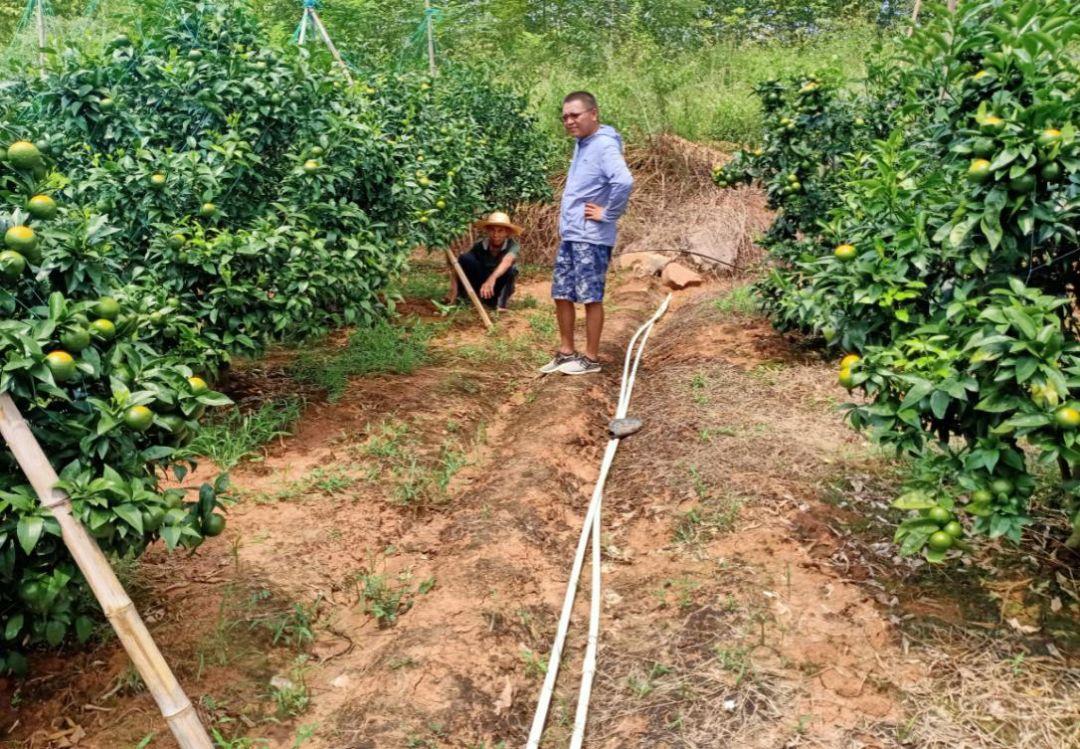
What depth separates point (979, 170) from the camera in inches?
87.3

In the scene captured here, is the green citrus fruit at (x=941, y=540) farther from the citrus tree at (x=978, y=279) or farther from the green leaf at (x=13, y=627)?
the green leaf at (x=13, y=627)

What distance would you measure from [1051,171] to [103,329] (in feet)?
8.57

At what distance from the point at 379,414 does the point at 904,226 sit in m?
3.07

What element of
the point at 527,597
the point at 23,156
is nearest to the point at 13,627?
the point at 23,156

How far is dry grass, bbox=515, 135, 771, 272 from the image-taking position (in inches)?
359

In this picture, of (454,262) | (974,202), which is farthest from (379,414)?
(974,202)

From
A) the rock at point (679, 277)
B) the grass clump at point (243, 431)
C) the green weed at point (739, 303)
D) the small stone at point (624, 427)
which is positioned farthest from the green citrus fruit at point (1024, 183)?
the rock at point (679, 277)

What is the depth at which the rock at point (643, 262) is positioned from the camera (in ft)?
29.2

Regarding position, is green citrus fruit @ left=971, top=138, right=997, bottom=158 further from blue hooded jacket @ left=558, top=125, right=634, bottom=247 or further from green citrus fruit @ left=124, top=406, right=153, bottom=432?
blue hooded jacket @ left=558, top=125, right=634, bottom=247

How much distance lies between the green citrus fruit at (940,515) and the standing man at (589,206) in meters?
3.07

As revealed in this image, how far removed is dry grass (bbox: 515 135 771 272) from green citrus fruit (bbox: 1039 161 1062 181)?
261 inches

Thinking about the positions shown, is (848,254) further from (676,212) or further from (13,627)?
(676,212)

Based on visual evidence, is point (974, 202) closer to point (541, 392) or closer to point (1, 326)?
point (1, 326)

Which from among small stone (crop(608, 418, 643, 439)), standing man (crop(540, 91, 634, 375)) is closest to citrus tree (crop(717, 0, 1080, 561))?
small stone (crop(608, 418, 643, 439))
